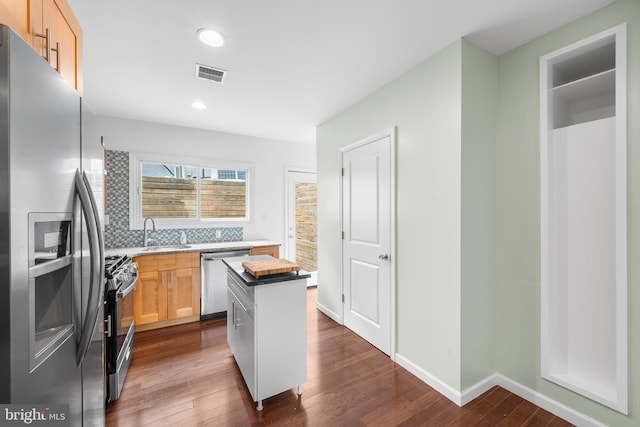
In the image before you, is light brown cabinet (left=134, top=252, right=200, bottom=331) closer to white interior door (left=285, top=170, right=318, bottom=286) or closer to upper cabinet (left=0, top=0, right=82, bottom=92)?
white interior door (left=285, top=170, right=318, bottom=286)

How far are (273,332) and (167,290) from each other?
197 cm

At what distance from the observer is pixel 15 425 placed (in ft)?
2.05

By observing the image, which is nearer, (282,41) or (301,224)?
(282,41)

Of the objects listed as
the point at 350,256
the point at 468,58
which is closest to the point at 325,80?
the point at 468,58

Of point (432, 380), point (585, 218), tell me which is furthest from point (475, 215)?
point (432, 380)

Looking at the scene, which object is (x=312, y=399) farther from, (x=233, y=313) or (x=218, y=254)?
(x=218, y=254)

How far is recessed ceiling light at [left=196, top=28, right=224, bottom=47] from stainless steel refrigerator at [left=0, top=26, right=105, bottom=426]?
1.13 meters

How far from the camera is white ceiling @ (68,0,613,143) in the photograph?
1634 millimetres

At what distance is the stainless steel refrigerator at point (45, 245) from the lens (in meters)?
0.63

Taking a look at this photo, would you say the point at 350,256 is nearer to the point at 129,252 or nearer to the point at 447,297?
the point at 447,297

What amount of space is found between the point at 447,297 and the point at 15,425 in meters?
2.16

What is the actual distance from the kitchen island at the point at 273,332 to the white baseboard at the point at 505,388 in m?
1.01

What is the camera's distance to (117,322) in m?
2.02

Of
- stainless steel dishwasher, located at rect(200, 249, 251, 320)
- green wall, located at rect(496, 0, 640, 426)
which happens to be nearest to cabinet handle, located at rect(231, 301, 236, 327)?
stainless steel dishwasher, located at rect(200, 249, 251, 320)
